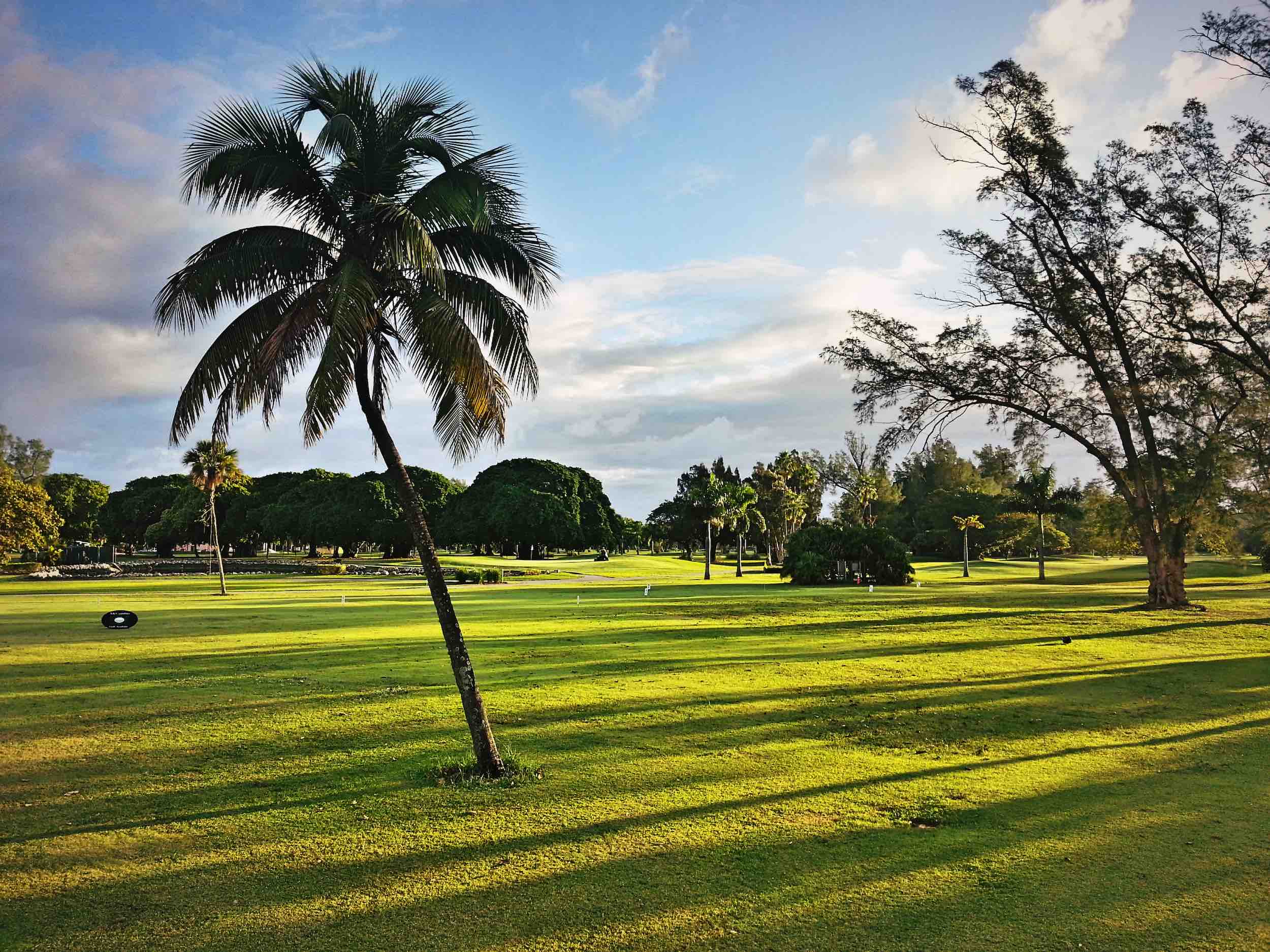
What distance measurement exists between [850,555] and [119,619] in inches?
1563

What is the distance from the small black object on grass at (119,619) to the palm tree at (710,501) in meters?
53.0

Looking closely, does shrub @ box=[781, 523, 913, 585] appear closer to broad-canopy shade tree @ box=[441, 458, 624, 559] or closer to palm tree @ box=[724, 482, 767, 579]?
palm tree @ box=[724, 482, 767, 579]

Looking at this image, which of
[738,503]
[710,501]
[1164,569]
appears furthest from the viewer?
[738,503]

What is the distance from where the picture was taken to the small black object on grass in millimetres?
20250

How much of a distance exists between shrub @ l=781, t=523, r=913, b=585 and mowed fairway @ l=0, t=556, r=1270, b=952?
1143 inches

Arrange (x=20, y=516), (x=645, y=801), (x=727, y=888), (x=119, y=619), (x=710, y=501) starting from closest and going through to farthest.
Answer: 1. (x=727, y=888)
2. (x=645, y=801)
3. (x=119, y=619)
4. (x=20, y=516)
5. (x=710, y=501)

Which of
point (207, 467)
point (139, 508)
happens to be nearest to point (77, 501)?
point (139, 508)

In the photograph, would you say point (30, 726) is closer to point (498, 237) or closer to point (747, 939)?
point (498, 237)

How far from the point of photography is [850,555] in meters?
49.2

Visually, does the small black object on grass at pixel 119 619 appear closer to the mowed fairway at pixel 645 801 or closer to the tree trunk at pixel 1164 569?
the mowed fairway at pixel 645 801

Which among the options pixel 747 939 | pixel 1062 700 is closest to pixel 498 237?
pixel 747 939

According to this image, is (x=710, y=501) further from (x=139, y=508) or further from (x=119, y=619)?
(x=139, y=508)

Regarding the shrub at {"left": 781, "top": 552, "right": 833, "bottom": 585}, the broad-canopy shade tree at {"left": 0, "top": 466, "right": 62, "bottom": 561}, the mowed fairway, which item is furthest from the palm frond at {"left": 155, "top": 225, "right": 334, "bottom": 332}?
the broad-canopy shade tree at {"left": 0, "top": 466, "right": 62, "bottom": 561}

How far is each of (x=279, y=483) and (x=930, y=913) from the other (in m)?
117
